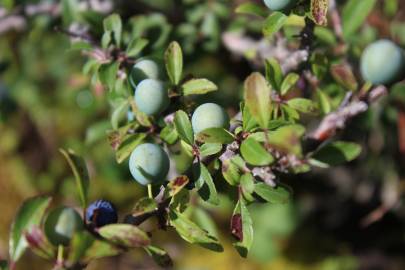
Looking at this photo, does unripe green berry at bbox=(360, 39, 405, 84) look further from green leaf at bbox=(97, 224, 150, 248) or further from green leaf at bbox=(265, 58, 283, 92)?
green leaf at bbox=(97, 224, 150, 248)

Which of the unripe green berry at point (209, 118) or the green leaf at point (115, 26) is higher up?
the green leaf at point (115, 26)

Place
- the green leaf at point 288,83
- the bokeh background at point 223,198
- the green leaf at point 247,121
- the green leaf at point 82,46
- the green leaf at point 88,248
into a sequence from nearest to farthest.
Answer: the green leaf at point 88,248
the green leaf at point 247,121
the green leaf at point 288,83
the green leaf at point 82,46
the bokeh background at point 223,198

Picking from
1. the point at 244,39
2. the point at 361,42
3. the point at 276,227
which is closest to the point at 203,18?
the point at 244,39

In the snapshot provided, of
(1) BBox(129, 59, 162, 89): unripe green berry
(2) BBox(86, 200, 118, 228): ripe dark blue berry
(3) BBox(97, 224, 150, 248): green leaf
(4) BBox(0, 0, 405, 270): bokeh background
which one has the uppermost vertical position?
(1) BBox(129, 59, 162, 89): unripe green berry

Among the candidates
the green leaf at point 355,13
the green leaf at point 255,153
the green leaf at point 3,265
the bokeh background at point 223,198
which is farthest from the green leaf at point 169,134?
the bokeh background at point 223,198

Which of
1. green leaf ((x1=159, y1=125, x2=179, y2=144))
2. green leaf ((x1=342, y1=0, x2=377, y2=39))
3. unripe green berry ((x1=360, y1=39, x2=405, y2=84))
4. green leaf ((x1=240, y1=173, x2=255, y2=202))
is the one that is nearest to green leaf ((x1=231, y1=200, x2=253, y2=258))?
green leaf ((x1=240, y1=173, x2=255, y2=202))

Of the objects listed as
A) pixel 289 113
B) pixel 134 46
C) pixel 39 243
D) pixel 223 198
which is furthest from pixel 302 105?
pixel 223 198

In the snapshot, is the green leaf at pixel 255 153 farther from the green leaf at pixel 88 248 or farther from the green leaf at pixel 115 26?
the green leaf at pixel 115 26
